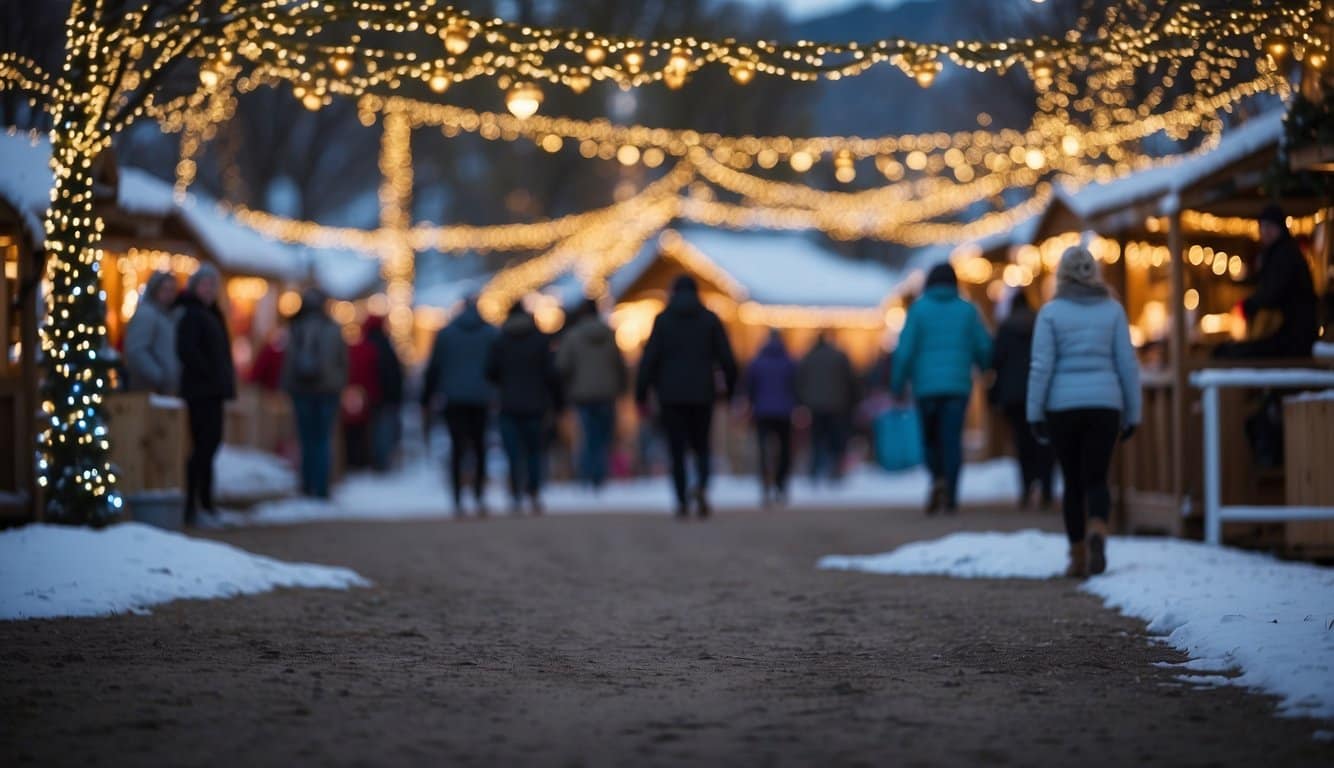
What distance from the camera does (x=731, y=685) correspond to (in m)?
7.03

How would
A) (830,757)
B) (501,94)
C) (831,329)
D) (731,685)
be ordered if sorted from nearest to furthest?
(830,757), (731,685), (831,329), (501,94)

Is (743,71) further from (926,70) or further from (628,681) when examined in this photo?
(628,681)

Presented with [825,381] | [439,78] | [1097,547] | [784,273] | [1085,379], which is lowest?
[1097,547]

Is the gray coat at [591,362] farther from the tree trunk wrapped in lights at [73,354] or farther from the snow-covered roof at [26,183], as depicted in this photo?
the tree trunk wrapped in lights at [73,354]

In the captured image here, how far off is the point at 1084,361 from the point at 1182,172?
3317 mm

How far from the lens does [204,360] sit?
14.5 meters

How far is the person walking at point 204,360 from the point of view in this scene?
14484 mm

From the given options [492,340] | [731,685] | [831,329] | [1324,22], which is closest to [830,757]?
[731,685]

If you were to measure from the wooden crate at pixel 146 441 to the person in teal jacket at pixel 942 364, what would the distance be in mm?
5798

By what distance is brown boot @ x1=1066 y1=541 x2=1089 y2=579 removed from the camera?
1080 cm

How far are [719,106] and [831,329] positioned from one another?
13.3 meters

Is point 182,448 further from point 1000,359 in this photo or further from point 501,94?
point 501,94

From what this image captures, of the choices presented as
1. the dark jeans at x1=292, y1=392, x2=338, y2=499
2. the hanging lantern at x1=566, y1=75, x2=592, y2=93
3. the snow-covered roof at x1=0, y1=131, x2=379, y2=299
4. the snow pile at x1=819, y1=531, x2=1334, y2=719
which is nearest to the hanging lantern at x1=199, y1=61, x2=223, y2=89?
the snow-covered roof at x1=0, y1=131, x2=379, y2=299

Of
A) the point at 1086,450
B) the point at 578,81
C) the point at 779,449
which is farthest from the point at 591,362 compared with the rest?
the point at 1086,450
